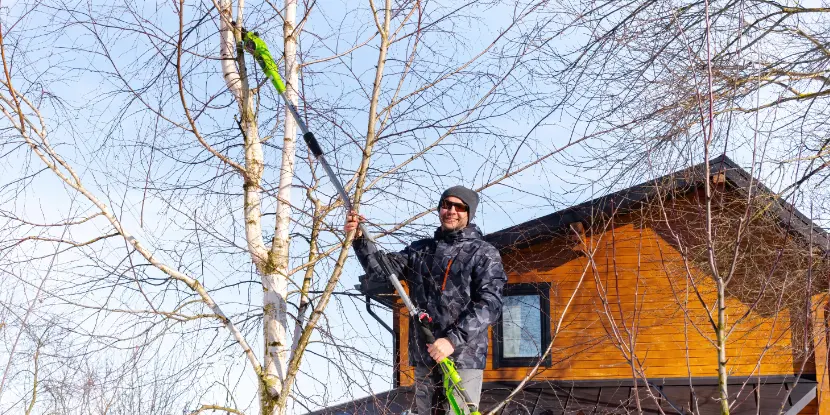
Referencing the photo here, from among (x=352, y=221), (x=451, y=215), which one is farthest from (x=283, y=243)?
(x=451, y=215)

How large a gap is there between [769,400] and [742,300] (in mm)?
1167

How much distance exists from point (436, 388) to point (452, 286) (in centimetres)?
56

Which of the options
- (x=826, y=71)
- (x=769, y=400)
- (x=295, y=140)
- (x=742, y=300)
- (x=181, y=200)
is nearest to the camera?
(x=181, y=200)

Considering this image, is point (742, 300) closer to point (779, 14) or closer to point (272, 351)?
point (779, 14)

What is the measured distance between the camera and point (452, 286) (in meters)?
4.68

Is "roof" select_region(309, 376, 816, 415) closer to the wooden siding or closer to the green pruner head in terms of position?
the wooden siding

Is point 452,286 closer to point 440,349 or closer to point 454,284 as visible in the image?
point 454,284

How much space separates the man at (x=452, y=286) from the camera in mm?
4449

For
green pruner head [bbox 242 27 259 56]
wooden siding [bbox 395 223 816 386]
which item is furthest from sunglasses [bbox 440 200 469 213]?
wooden siding [bbox 395 223 816 386]

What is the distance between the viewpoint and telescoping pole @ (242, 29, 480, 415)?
169 inches

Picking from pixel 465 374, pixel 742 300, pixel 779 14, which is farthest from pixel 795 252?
pixel 465 374

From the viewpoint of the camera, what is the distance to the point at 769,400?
29.8 feet

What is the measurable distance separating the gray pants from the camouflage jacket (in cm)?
5

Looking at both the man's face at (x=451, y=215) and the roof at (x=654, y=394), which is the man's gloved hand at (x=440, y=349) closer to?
the man's face at (x=451, y=215)
